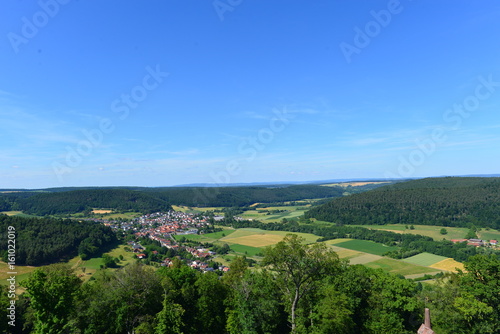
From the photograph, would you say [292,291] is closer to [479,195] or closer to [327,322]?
[327,322]

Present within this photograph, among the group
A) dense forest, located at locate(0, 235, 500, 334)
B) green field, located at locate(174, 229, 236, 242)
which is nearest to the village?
green field, located at locate(174, 229, 236, 242)

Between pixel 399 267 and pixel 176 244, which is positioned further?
pixel 176 244

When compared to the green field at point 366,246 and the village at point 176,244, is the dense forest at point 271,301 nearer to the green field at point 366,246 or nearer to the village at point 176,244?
the village at point 176,244

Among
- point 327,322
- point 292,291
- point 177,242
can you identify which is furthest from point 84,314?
point 177,242

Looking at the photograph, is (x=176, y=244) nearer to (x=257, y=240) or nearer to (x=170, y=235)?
(x=170, y=235)

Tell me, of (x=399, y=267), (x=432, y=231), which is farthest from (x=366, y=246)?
(x=432, y=231)

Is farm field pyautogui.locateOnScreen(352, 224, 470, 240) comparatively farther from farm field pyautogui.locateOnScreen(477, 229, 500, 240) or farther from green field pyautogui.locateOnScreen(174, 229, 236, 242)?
green field pyautogui.locateOnScreen(174, 229, 236, 242)

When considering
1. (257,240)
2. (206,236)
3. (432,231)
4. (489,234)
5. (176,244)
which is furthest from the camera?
(206,236)
